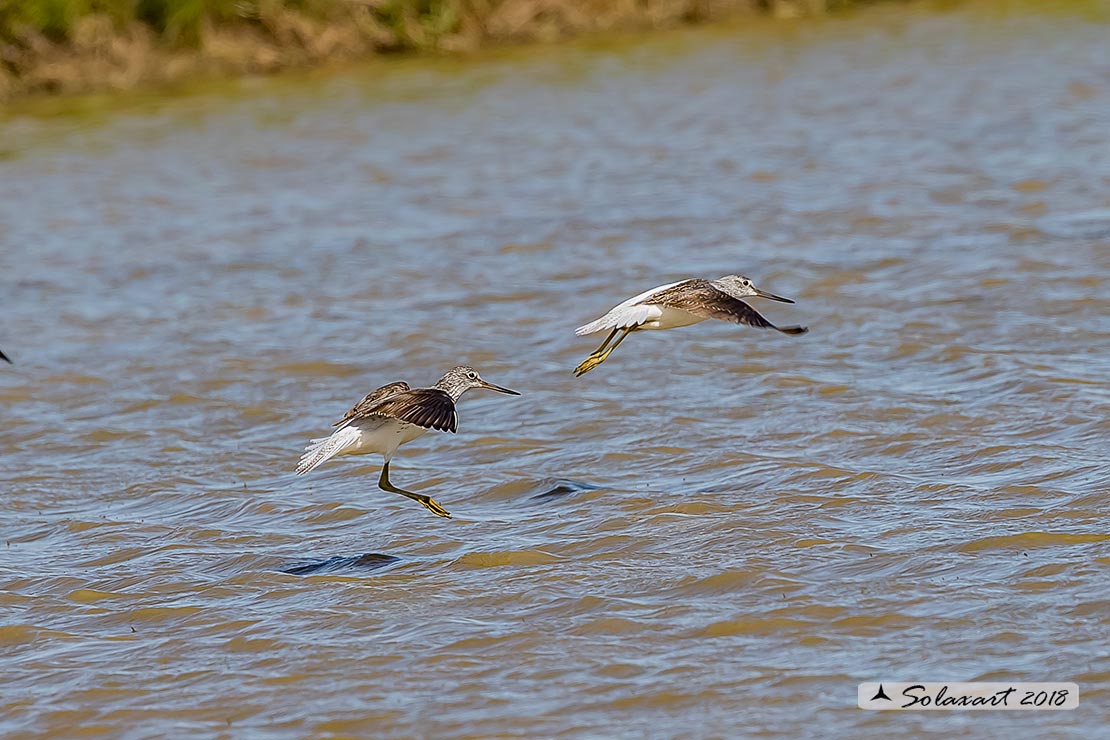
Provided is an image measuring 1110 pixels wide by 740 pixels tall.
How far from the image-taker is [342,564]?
217 inches

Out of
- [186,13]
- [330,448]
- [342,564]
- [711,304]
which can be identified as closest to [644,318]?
[711,304]

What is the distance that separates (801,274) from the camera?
884 centimetres

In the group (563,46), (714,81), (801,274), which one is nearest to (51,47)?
(563,46)

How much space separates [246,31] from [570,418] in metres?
10.1

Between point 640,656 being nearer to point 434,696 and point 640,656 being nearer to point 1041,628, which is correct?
point 434,696

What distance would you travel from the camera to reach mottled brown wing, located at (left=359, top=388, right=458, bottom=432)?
16.6 feet

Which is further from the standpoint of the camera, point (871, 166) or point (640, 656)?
point (871, 166)

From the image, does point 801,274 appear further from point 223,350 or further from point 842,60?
point 842,60

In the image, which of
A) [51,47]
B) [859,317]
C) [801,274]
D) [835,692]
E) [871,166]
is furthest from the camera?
[51,47]

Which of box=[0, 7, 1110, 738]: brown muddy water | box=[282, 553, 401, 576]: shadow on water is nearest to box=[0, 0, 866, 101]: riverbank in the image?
box=[0, 7, 1110, 738]: brown muddy water

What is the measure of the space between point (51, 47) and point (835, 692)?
13.3m

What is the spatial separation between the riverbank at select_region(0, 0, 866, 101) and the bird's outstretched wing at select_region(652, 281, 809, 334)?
1055 cm

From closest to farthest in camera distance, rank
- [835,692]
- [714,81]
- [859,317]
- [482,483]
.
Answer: [835,692]
[482,483]
[859,317]
[714,81]

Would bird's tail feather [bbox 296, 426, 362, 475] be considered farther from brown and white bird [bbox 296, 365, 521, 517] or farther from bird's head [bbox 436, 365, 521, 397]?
bird's head [bbox 436, 365, 521, 397]
